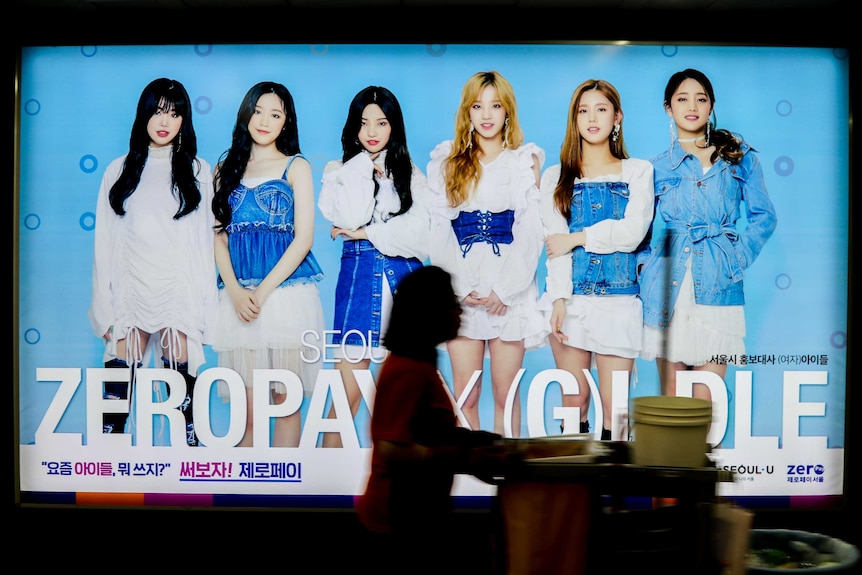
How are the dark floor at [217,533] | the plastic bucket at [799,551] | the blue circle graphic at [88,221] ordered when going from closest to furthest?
the plastic bucket at [799,551] < the dark floor at [217,533] < the blue circle graphic at [88,221]

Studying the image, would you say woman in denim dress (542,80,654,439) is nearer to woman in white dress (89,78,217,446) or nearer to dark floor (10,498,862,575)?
dark floor (10,498,862,575)

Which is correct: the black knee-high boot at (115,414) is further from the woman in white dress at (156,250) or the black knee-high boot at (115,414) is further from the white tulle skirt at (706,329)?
the white tulle skirt at (706,329)

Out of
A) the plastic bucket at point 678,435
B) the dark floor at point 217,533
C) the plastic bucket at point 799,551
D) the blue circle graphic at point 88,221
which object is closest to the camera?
the plastic bucket at point 678,435

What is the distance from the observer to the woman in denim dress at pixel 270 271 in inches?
163

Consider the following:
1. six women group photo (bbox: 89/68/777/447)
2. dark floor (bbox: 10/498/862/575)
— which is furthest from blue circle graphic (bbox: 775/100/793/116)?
dark floor (bbox: 10/498/862/575)

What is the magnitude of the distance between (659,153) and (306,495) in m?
2.72

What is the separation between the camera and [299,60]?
13.7ft

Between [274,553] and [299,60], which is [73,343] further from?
[299,60]

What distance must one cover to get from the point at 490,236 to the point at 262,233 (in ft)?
4.12

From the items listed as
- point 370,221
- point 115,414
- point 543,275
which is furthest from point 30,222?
point 543,275

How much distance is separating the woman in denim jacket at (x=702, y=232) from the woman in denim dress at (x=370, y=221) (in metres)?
1.34

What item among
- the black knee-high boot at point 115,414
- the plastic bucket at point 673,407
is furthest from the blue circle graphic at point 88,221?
the plastic bucket at point 673,407

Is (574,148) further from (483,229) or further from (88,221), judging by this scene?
(88,221)

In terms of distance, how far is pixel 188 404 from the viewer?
13.7 ft
